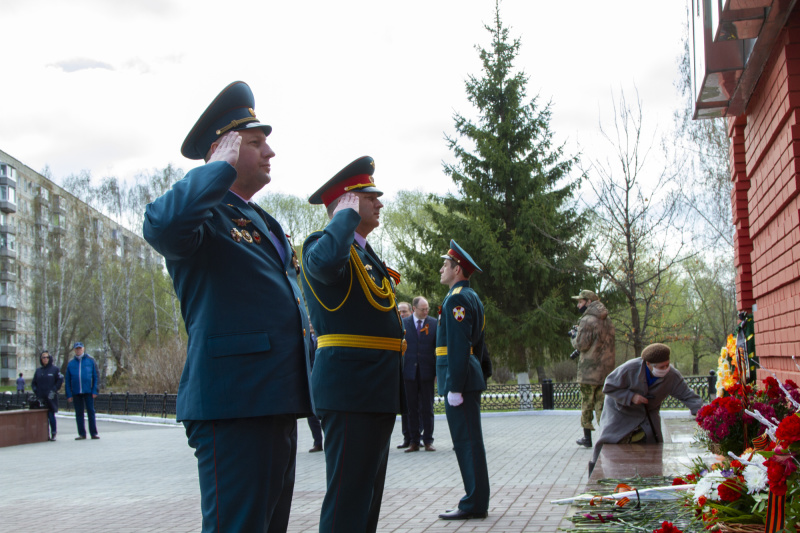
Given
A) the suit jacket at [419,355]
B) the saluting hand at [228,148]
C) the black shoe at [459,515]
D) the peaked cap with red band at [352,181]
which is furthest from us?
the suit jacket at [419,355]

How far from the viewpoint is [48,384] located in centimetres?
1581

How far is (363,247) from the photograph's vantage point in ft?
13.8

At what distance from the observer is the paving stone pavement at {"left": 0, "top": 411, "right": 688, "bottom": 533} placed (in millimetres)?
6239

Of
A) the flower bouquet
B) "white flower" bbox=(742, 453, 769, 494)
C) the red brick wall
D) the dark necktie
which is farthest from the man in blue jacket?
"white flower" bbox=(742, 453, 769, 494)

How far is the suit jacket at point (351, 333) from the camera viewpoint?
3.71 meters

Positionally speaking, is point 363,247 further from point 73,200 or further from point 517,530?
point 73,200

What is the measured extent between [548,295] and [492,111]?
7.27 metres

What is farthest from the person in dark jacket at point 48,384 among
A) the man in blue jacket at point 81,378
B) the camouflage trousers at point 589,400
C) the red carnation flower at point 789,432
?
the red carnation flower at point 789,432

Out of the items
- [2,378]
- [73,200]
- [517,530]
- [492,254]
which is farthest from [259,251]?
[2,378]

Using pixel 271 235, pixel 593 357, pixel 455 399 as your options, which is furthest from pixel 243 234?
pixel 593 357

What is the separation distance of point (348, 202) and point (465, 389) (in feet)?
8.80

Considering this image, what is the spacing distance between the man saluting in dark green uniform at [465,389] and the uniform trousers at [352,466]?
2129 mm

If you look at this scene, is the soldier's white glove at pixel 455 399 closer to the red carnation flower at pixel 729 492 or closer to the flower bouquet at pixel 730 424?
the flower bouquet at pixel 730 424

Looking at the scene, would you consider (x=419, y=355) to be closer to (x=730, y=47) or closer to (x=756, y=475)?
(x=730, y=47)
